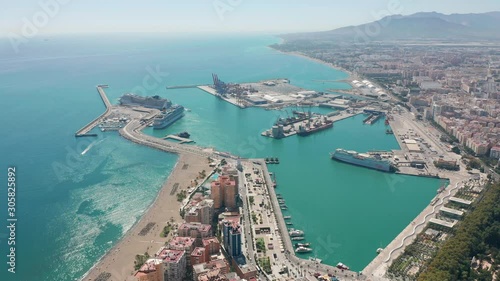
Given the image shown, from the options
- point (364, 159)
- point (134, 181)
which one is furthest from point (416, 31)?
point (134, 181)

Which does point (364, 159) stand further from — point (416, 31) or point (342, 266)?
point (416, 31)

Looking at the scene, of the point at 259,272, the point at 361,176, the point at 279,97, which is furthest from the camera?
the point at 279,97

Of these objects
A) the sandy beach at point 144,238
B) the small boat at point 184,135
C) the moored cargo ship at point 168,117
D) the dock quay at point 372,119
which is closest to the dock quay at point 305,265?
the sandy beach at point 144,238

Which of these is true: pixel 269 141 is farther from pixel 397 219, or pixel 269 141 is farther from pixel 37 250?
pixel 37 250

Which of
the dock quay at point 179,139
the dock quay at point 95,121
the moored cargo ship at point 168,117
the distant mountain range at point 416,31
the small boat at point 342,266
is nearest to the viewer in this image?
the small boat at point 342,266

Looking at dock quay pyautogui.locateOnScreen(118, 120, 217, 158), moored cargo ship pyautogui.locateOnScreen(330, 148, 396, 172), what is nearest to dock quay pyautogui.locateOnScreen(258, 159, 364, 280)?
moored cargo ship pyautogui.locateOnScreen(330, 148, 396, 172)

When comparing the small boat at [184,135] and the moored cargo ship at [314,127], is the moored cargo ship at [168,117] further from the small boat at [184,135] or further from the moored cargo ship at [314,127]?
the moored cargo ship at [314,127]

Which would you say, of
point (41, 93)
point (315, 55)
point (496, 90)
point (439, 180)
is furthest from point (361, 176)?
point (315, 55)
